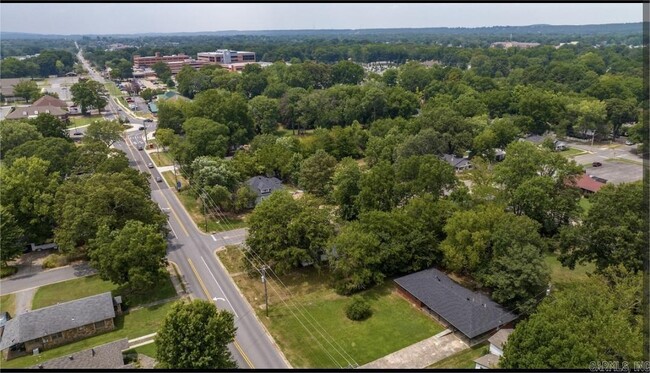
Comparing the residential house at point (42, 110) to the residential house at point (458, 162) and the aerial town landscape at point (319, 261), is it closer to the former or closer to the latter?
the aerial town landscape at point (319, 261)

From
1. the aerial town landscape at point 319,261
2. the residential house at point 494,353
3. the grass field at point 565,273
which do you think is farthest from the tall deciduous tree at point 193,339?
the grass field at point 565,273

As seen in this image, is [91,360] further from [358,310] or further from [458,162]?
[458,162]

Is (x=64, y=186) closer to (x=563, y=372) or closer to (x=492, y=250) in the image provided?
(x=492, y=250)

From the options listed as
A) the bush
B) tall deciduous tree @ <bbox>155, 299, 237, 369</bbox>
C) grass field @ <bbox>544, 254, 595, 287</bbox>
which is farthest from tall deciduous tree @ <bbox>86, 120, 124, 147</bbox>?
grass field @ <bbox>544, 254, 595, 287</bbox>

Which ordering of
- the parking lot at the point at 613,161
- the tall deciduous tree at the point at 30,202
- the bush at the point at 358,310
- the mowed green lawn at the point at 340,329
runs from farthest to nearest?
the parking lot at the point at 613,161, the tall deciduous tree at the point at 30,202, the bush at the point at 358,310, the mowed green lawn at the point at 340,329

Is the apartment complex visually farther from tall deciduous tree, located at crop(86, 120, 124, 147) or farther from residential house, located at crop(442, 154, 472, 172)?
residential house, located at crop(442, 154, 472, 172)

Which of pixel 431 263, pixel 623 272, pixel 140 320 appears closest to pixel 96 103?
pixel 140 320
